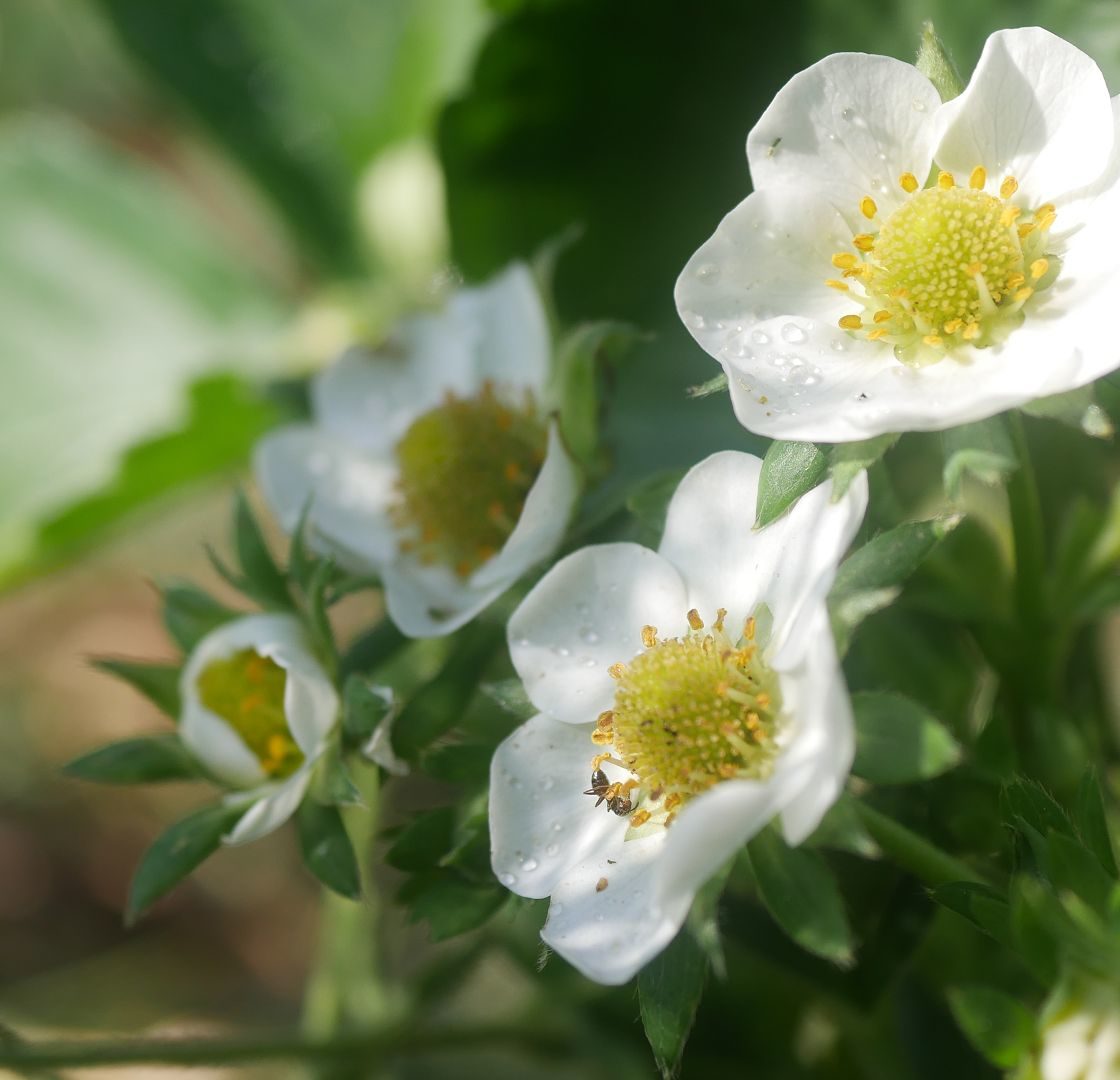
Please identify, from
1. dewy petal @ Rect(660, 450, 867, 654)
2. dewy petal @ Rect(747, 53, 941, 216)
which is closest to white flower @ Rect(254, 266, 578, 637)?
dewy petal @ Rect(660, 450, 867, 654)

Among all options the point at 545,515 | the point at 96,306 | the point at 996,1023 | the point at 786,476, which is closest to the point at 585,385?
the point at 545,515

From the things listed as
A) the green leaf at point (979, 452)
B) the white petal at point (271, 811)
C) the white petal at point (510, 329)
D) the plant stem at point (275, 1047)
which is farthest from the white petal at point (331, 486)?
the green leaf at point (979, 452)

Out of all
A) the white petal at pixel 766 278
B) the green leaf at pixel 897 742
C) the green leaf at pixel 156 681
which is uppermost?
the white petal at pixel 766 278

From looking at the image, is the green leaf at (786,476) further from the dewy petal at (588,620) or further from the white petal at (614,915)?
the white petal at (614,915)

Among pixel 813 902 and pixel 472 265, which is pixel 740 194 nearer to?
pixel 472 265

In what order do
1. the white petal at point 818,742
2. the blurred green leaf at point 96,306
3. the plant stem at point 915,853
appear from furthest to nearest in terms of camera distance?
the blurred green leaf at point 96,306, the plant stem at point 915,853, the white petal at point 818,742

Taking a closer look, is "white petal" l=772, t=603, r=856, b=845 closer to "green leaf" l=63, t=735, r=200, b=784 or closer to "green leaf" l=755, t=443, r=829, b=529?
"green leaf" l=755, t=443, r=829, b=529
